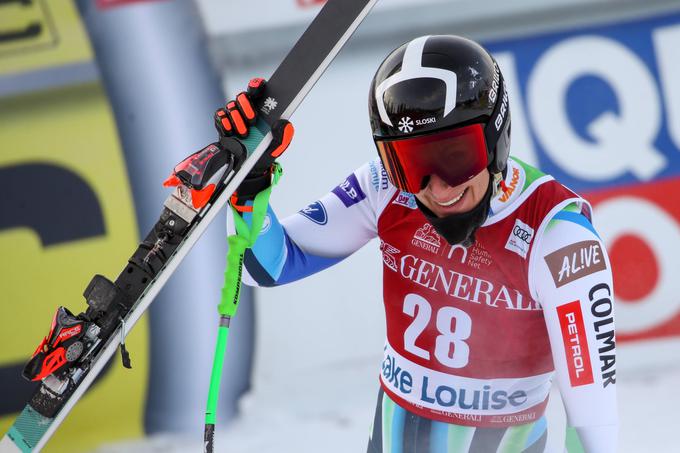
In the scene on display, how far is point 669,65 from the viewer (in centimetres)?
420

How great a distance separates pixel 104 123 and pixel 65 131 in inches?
7.1

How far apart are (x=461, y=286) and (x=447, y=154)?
394mm

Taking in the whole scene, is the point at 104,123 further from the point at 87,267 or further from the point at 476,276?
the point at 476,276

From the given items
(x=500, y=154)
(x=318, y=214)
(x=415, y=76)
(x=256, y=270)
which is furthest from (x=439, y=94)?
(x=256, y=270)

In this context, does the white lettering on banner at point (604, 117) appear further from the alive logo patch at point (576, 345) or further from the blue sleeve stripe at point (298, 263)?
the alive logo patch at point (576, 345)

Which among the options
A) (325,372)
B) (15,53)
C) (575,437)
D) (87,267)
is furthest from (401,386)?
(15,53)

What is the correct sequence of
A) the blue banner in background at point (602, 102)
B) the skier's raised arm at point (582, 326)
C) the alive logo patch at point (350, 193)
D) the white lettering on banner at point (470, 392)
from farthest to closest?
the blue banner in background at point (602, 102) < the alive logo patch at point (350, 193) < the white lettering on banner at point (470, 392) < the skier's raised arm at point (582, 326)

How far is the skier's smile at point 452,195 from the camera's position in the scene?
196 cm

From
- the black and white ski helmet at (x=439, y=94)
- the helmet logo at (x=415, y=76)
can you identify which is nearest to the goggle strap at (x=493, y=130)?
the black and white ski helmet at (x=439, y=94)

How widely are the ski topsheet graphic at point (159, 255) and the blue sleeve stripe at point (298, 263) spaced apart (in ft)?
0.98

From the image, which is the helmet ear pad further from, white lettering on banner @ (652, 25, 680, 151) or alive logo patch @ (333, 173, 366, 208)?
white lettering on banner @ (652, 25, 680, 151)

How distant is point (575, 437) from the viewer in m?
1.93

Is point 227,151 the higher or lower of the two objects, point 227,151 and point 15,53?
the lower

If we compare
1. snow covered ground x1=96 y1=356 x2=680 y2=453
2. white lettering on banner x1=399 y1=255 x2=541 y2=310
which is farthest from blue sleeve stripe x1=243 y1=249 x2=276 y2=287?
snow covered ground x1=96 y1=356 x2=680 y2=453
